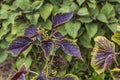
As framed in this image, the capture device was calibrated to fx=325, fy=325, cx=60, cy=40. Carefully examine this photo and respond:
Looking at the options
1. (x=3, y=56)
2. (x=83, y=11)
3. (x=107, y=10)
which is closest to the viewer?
(x=83, y=11)

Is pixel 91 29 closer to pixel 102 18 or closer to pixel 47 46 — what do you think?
pixel 102 18

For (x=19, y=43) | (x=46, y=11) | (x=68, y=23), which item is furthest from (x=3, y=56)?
(x=19, y=43)

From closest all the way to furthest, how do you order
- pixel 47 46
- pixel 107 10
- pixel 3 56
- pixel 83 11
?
pixel 47 46 → pixel 83 11 → pixel 107 10 → pixel 3 56

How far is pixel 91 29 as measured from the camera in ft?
10.4

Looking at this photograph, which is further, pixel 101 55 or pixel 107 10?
pixel 107 10

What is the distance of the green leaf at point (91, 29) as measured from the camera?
3.13 meters

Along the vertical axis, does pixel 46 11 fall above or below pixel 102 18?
above

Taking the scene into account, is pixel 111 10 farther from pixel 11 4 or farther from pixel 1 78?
pixel 1 78

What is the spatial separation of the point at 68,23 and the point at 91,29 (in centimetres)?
23

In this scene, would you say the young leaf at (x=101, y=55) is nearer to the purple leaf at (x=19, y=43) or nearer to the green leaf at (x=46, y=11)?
the purple leaf at (x=19, y=43)

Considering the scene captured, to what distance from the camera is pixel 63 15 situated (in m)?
1.66

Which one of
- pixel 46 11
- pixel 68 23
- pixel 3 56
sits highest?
pixel 46 11

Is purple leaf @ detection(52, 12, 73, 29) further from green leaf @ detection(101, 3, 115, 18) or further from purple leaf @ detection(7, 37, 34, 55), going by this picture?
green leaf @ detection(101, 3, 115, 18)

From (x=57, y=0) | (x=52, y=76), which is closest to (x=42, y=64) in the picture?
(x=57, y=0)
